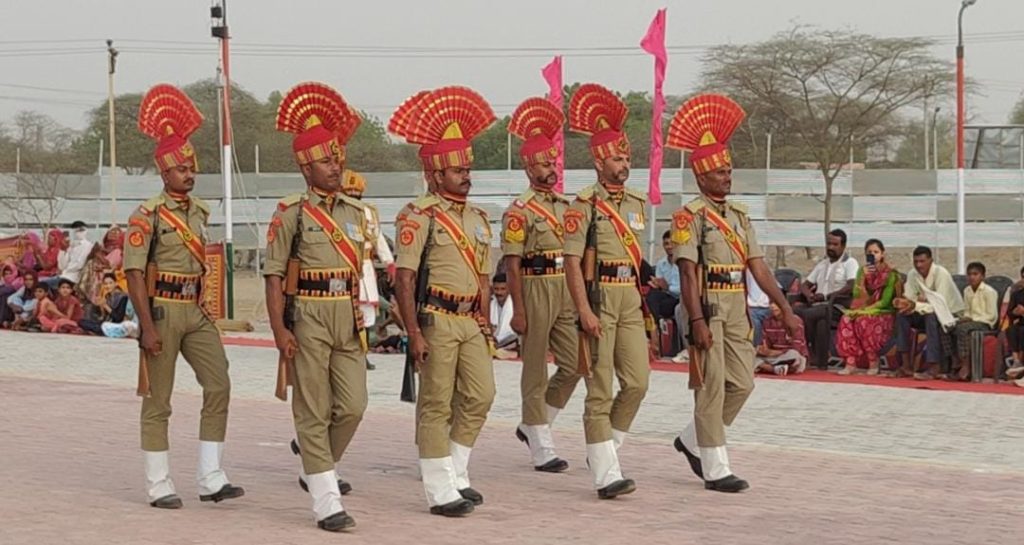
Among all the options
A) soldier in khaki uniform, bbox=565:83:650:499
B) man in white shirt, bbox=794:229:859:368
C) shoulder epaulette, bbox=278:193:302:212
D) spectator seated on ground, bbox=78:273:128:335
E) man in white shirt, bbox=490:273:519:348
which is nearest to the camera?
shoulder epaulette, bbox=278:193:302:212

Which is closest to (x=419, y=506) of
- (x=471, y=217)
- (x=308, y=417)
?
(x=308, y=417)

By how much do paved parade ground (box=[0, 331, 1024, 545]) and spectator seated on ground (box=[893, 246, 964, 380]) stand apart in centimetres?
88

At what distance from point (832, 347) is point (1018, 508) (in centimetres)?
848

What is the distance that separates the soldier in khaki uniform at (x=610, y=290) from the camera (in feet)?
30.9

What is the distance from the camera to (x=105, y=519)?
867 cm

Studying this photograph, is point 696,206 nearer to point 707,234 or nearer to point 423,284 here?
point 707,234

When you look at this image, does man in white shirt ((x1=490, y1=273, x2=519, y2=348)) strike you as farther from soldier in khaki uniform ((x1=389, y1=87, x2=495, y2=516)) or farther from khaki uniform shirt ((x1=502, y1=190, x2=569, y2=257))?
soldier in khaki uniform ((x1=389, y1=87, x2=495, y2=516))

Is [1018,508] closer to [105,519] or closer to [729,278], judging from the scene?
[729,278]

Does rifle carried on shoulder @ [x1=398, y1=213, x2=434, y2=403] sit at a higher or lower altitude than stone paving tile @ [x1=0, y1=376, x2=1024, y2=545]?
higher

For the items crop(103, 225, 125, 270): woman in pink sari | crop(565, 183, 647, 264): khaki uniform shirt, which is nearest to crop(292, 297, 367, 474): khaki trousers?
crop(565, 183, 647, 264): khaki uniform shirt

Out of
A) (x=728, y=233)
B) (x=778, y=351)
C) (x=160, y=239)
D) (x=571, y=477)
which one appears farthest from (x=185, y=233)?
(x=778, y=351)

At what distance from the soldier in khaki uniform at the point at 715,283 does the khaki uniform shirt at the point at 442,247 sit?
1335 millimetres

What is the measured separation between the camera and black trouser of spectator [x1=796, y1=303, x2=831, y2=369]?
1741 centimetres

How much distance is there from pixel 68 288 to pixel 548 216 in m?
16.0
